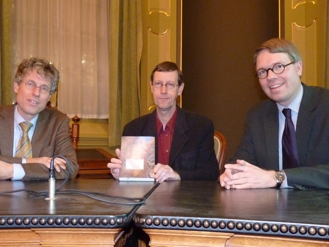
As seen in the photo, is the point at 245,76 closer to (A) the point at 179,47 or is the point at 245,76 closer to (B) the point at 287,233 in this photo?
(A) the point at 179,47

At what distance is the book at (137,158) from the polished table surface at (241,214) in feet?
1.74

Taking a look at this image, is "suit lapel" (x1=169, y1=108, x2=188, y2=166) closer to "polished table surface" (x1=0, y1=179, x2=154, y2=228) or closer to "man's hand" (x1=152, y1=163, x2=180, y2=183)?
"man's hand" (x1=152, y1=163, x2=180, y2=183)

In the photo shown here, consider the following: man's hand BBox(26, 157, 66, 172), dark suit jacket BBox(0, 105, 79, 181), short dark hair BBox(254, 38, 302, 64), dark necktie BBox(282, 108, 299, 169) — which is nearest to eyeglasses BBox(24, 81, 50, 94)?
dark suit jacket BBox(0, 105, 79, 181)

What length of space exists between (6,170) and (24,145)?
0.32 metres

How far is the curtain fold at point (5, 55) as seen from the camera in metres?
3.79

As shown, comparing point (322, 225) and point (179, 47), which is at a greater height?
point (179, 47)

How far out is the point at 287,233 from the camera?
100cm

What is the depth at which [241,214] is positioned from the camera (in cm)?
110

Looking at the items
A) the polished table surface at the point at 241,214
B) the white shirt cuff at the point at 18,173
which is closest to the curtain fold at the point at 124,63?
the white shirt cuff at the point at 18,173

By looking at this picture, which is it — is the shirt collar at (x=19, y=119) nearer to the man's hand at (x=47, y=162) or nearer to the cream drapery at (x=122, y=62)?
the man's hand at (x=47, y=162)

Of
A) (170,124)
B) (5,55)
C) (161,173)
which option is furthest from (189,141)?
(5,55)

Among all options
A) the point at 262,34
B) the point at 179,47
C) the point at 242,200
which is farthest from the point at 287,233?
the point at 262,34

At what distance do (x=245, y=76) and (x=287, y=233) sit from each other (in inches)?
147

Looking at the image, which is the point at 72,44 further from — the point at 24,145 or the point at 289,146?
the point at 289,146
